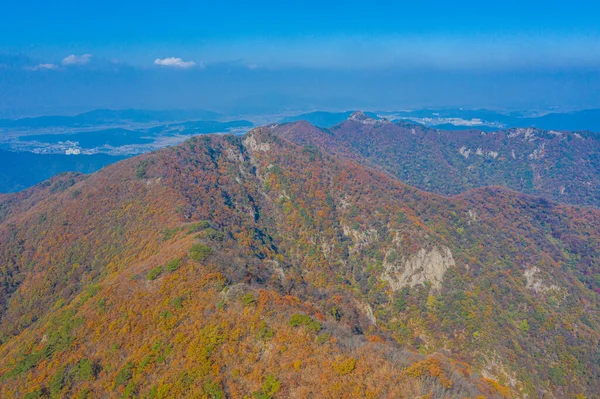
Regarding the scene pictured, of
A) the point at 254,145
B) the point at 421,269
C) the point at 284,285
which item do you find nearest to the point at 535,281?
the point at 421,269

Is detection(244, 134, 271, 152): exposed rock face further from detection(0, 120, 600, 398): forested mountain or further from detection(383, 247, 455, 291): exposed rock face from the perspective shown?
detection(383, 247, 455, 291): exposed rock face

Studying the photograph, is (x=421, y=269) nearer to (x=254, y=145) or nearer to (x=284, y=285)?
(x=284, y=285)

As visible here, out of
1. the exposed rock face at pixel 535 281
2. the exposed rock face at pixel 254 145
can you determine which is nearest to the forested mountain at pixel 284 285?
the exposed rock face at pixel 535 281

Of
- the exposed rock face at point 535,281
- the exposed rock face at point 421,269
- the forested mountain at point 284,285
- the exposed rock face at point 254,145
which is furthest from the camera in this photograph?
the exposed rock face at point 254,145

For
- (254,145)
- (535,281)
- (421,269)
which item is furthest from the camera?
(254,145)

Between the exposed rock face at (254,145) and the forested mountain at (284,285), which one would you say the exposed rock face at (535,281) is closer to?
the forested mountain at (284,285)

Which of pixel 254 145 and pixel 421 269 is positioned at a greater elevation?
pixel 254 145
